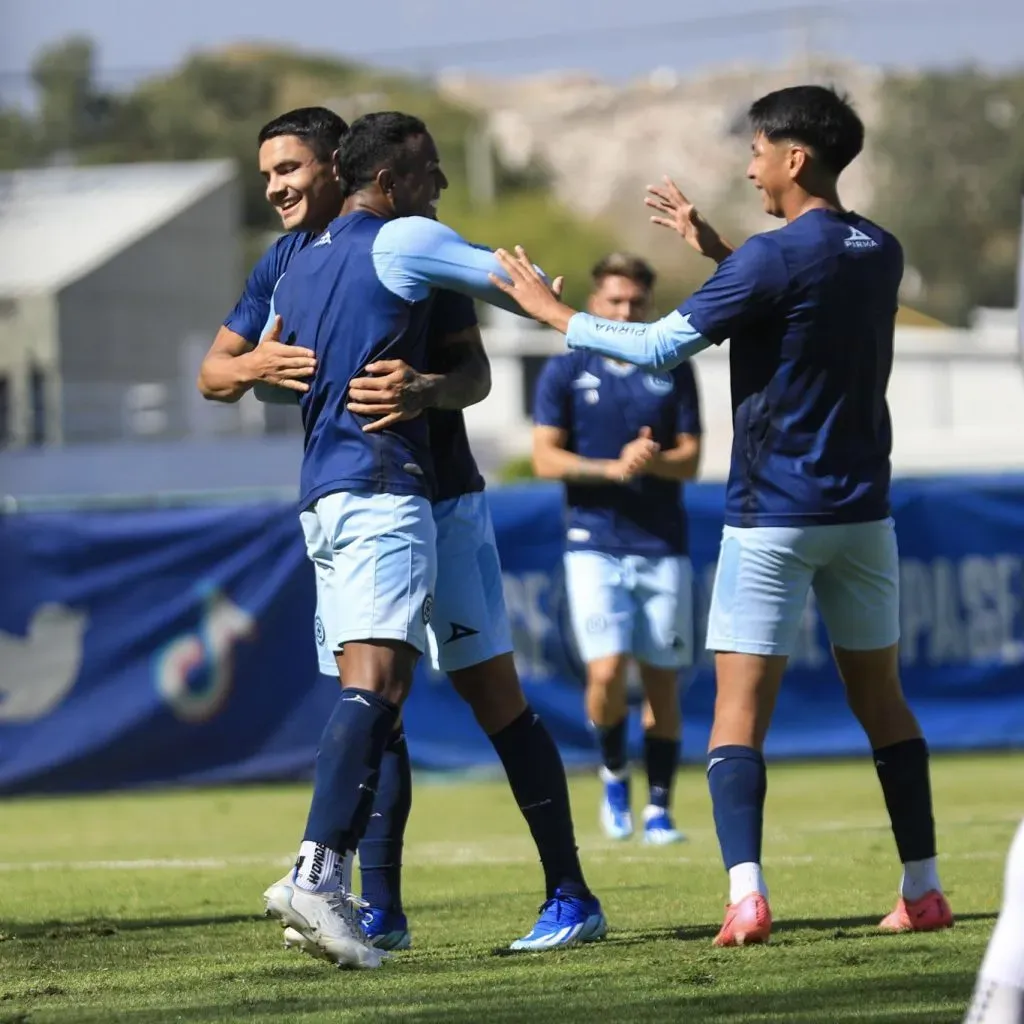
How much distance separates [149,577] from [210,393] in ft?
25.3

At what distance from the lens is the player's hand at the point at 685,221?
6488 millimetres

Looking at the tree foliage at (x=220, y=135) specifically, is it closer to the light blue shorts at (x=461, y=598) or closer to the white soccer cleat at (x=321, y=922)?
the light blue shorts at (x=461, y=598)

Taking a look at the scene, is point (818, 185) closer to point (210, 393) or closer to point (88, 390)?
point (210, 393)

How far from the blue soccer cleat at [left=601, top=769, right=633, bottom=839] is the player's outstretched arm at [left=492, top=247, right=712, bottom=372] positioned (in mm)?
4239

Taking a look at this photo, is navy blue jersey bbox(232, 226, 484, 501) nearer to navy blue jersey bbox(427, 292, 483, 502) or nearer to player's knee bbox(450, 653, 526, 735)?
navy blue jersey bbox(427, 292, 483, 502)

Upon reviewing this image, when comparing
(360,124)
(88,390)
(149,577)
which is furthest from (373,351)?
(88,390)

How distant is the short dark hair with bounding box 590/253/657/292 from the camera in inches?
381

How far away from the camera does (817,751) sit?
14305 millimetres

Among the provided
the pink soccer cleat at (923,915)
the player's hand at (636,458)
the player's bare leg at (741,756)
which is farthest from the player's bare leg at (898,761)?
the player's hand at (636,458)

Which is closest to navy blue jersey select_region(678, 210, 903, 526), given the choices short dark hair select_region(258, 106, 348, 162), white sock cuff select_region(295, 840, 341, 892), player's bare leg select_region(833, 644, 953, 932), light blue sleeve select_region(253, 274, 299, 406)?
player's bare leg select_region(833, 644, 953, 932)

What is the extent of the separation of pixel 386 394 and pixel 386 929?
62.0 inches

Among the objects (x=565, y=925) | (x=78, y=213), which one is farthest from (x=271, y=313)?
(x=78, y=213)

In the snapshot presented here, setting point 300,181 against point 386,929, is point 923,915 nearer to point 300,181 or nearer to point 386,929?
point 386,929

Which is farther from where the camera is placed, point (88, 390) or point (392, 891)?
point (88, 390)
